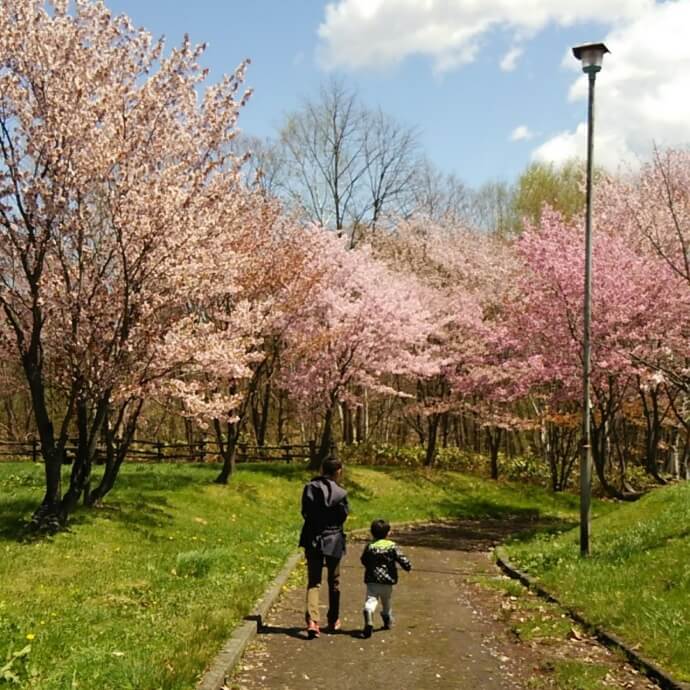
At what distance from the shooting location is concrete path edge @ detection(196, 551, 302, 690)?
7164 mm

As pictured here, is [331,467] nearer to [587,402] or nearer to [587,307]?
[587,402]

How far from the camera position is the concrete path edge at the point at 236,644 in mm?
7164

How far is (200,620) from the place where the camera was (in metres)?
9.26

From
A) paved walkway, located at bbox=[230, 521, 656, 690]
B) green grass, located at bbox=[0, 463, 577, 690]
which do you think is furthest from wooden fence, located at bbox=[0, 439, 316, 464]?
paved walkway, located at bbox=[230, 521, 656, 690]

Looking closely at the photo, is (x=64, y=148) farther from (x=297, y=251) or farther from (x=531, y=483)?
(x=531, y=483)

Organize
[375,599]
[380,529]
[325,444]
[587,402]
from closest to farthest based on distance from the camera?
[375,599]
[380,529]
[587,402]
[325,444]

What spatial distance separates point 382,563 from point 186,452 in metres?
29.2

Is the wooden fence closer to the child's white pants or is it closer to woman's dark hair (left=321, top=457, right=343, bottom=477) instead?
the child's white pants

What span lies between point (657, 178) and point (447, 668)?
26052 mm

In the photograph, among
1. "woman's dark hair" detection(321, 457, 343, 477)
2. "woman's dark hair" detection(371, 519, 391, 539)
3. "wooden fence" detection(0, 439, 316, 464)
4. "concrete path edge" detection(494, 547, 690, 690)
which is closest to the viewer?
"concrete path edge" detection(494, 547, 690, 690)

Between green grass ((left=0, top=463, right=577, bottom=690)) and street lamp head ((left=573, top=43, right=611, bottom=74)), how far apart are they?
10803mm

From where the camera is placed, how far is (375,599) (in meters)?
9.73

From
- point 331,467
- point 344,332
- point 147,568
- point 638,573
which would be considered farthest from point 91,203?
point 344,332

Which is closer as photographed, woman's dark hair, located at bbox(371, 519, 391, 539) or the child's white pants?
the child's white pants
